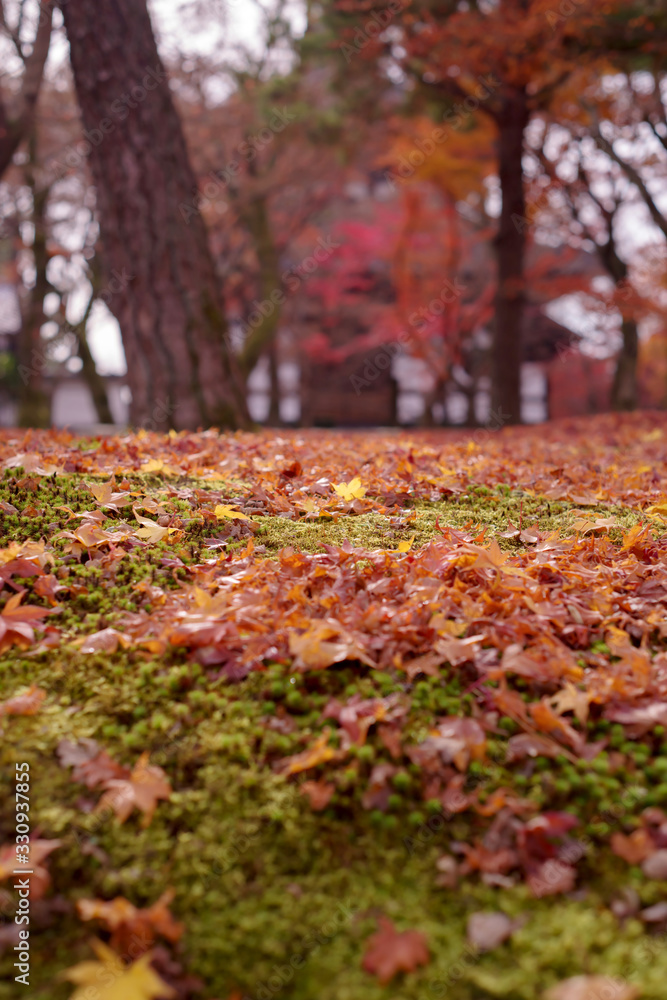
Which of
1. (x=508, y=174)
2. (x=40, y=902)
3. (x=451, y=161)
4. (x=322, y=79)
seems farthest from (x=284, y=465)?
(x=322, y=79)

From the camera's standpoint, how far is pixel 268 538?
9.61ft

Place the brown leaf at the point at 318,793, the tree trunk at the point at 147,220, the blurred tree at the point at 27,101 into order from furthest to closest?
the blurred tree at the point at 27,101, the tree trunk at the point at 147,220, the brown leaf at the point at 318,793

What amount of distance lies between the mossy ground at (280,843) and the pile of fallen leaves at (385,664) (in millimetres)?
12

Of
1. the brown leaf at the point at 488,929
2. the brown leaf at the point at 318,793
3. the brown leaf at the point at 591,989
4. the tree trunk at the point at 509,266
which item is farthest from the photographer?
the tree trunk at the point at 509,266

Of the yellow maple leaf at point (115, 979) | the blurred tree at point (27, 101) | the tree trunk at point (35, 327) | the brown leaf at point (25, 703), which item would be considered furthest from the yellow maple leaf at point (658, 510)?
the tree trunk at point (35, 327)

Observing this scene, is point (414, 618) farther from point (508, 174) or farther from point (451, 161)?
point (451, 161)

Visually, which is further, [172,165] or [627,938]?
[172,165]

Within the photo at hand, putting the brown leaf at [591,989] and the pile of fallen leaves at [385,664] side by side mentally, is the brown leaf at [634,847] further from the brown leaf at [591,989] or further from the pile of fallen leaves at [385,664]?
the brown leaf at [591,989]

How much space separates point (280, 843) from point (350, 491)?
2.08 meters

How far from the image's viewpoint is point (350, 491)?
11.4ft

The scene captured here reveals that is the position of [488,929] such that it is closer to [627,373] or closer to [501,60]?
[501,60]

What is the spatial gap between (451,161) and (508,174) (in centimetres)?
421

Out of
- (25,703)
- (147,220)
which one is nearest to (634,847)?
(25,703)

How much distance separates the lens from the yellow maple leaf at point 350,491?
11.3 ft
